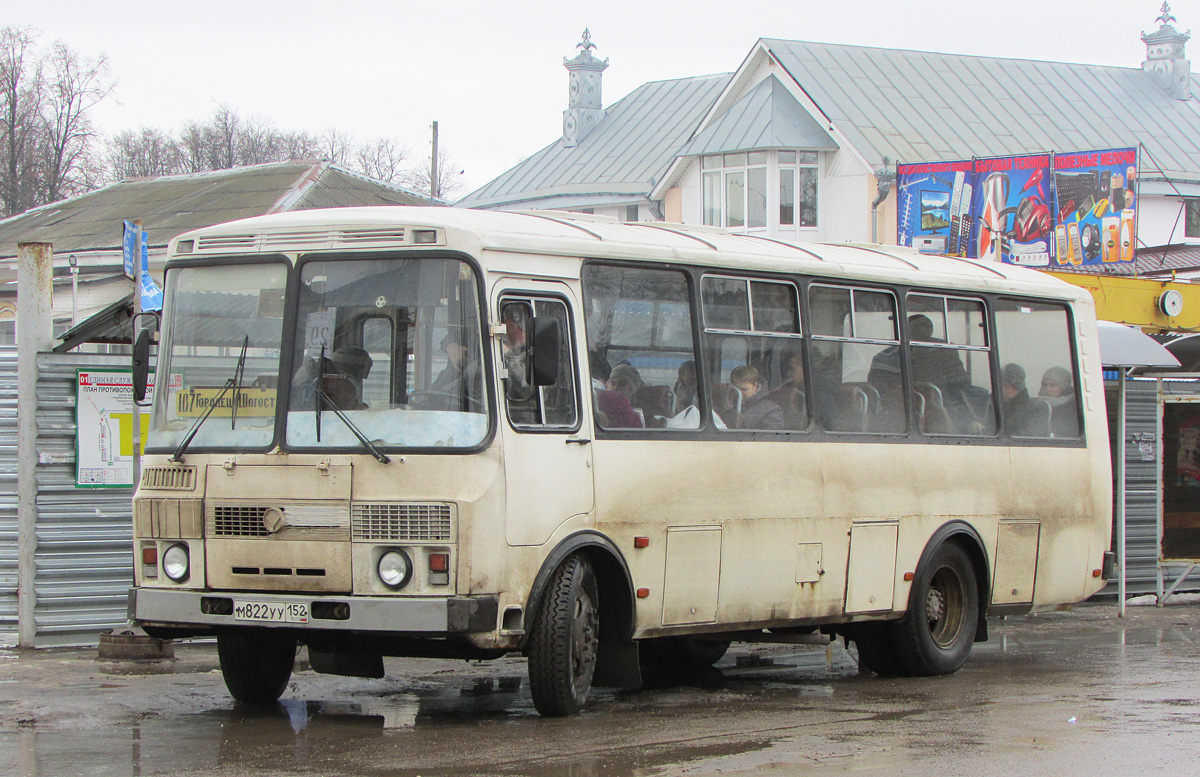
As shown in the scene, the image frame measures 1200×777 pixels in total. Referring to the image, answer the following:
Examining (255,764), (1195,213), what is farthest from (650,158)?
(255,764)

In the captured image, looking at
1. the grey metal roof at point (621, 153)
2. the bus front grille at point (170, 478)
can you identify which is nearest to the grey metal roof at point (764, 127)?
the grey metal roof at point (621, 153)

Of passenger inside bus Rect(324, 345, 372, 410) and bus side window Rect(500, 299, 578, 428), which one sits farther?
bus side window Rect(500, 299, 578, 428)

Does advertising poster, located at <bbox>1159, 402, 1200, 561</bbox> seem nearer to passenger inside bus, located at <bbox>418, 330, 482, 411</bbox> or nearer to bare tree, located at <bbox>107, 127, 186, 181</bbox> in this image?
passenger inside bus, located at <bbox>418, 330, 482, 411</bbox>

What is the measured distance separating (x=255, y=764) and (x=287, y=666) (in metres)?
2.25

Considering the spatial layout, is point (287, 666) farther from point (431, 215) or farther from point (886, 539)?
point (886, 539)

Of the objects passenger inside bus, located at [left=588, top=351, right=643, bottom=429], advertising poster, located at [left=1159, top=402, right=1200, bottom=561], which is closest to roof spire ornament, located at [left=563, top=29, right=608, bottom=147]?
advertising poster, located at [left=1159, top=402, right=1200, bottom=561]

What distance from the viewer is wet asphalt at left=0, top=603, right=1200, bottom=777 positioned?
7559 millimetres

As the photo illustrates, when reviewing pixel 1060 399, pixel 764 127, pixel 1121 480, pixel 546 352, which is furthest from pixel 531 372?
pixel 764 127

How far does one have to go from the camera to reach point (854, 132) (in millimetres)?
47438

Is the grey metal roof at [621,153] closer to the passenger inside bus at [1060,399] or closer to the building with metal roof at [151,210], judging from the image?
the building with metal roof at [151,210]

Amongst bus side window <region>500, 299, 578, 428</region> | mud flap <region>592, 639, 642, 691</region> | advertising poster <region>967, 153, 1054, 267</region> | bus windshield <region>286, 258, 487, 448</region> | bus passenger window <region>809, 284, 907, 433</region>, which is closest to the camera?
bus windshield <region>286, 258, 487, 448</region>

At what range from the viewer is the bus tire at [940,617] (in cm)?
1153

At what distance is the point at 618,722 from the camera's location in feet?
29.3

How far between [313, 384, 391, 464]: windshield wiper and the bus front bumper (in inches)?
28.2
